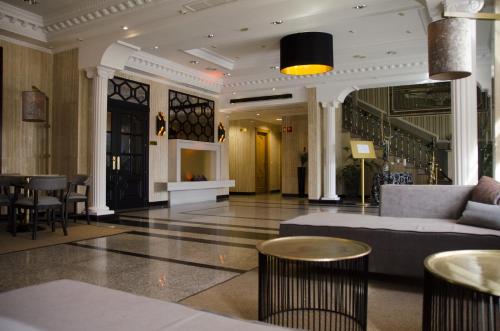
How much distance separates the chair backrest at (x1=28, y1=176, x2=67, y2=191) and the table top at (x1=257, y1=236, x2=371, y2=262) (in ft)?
13.7

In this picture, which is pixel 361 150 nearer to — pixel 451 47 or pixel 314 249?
pixel 314 249

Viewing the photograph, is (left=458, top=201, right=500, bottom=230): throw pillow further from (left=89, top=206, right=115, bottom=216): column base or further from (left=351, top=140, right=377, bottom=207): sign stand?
(left=351, top=140, right=377, bottom=207): sign stand

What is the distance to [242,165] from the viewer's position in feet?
50.2

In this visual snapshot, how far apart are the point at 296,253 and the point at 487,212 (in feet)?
6.41

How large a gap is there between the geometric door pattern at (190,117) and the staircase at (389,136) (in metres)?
4.50

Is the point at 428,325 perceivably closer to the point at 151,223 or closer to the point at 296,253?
the point at 296,253

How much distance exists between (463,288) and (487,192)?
2.48m

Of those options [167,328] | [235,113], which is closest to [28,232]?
[167,328]

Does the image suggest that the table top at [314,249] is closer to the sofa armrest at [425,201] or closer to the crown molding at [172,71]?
the sofa armrest at [425,201]

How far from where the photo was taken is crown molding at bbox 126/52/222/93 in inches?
361

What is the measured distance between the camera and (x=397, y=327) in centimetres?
243

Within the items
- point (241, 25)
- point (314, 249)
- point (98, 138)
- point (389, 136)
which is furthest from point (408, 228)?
point (389, 136)

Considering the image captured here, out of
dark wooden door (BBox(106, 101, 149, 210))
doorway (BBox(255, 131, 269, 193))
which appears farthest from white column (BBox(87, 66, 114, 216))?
doorway (BBox(255, 131, 269, 193))

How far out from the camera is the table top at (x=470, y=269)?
5.15ft
